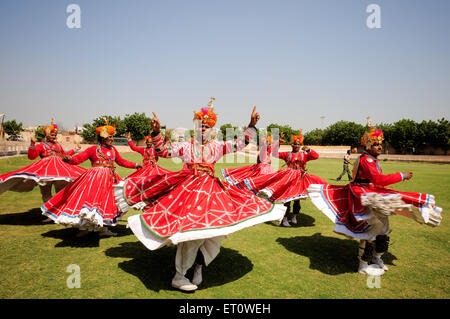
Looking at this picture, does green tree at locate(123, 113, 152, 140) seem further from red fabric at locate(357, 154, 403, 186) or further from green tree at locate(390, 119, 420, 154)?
red fabric at locate(357, 154, 403, 186)

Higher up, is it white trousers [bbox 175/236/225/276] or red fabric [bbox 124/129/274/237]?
red fabric [bbox 124/129/274/237]

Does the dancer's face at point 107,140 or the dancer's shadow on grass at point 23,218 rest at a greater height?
the dancer's face at point 107,140

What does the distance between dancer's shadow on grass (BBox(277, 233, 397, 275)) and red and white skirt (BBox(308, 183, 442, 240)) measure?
2.75 ft

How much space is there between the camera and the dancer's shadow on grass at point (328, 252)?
18.0 ft

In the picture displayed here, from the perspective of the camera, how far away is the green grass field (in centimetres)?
443

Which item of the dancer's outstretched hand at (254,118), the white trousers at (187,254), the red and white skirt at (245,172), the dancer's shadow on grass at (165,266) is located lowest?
the dancer's shadow on grass at (165,266)

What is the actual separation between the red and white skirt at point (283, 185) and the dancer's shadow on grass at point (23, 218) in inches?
243

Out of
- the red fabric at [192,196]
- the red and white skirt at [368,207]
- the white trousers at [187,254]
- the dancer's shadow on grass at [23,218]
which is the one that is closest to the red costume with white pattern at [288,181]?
the red and white skirt at [368,207]

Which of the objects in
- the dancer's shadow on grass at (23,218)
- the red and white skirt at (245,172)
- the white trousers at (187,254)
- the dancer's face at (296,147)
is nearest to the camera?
the white trousers at (187,254)

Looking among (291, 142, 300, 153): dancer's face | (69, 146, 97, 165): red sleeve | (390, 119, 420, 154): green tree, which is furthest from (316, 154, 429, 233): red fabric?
(390, 119, 420, 154): green tree

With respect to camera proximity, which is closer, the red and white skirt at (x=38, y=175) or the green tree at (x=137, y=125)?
the red and white skirt at (x=38, y=175)

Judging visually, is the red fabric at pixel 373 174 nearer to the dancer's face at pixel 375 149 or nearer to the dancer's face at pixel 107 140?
the dancer's face at pixel 375 149
